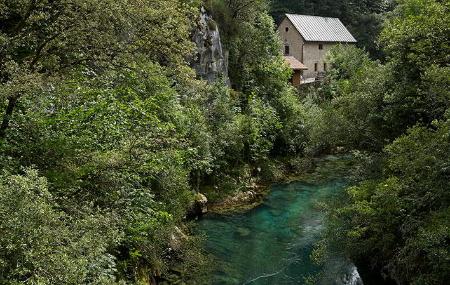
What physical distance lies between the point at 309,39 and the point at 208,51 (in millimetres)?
30207

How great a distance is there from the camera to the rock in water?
32.4m

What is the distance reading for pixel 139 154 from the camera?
13.0m

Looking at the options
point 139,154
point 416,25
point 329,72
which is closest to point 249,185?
point 416,25

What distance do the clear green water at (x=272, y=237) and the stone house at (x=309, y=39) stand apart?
30.9 metres

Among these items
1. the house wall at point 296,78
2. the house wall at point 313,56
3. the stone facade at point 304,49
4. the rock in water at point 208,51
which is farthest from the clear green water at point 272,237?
the house wall at point 313,56

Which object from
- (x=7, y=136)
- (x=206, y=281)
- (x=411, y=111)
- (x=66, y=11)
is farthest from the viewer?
(x=411, y=111)

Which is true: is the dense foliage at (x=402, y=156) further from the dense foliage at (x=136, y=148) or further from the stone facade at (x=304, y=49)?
the stone facade at (x=304, y=49)

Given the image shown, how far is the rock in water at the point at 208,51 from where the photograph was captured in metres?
32.4

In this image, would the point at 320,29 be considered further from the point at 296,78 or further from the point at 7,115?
the point at 7,115

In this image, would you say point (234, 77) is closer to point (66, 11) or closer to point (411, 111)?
point (411, 111)

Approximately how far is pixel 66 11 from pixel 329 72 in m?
42.0

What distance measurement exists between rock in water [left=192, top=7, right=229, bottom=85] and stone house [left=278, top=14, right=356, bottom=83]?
26388 mm

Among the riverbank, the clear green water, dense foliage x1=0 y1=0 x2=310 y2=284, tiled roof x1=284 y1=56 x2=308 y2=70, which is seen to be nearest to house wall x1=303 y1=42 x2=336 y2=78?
tiled roof x1=284 y1=56 x2=308 y2=70

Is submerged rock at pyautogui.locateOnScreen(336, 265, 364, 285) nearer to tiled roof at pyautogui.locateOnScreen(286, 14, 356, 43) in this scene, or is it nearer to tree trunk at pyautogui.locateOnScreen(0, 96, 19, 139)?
tree trunk at pyautogui.locateOnScreen(0, 96, 19, 139)
